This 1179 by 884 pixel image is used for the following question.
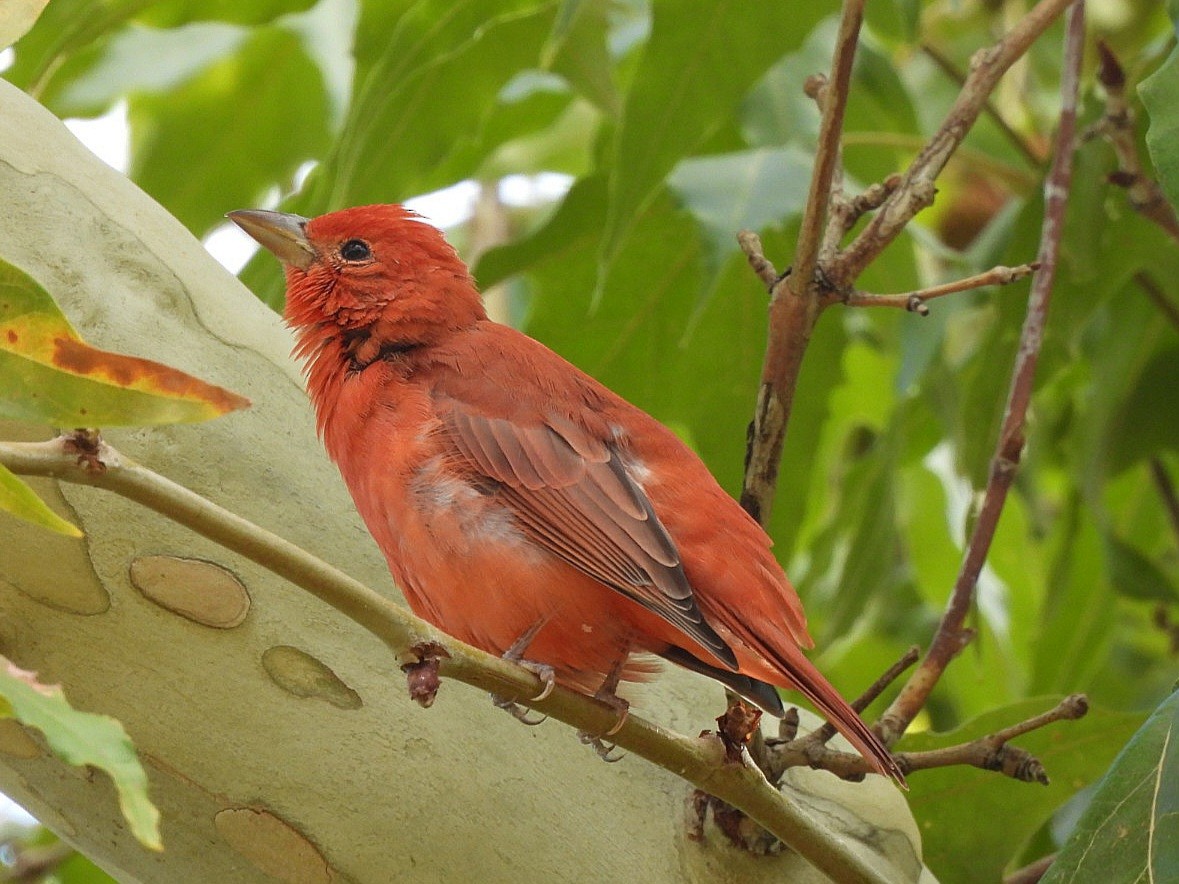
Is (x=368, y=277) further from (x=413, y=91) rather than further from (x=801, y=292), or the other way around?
(x=801, y=292)

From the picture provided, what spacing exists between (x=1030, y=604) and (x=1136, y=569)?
90 cm

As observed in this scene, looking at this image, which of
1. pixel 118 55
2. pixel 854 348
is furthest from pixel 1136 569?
pixel 118 55

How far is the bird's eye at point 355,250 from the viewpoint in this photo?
139 inches

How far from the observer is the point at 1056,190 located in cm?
334

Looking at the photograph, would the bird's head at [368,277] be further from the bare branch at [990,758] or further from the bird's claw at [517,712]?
the bare branch at [990,758]

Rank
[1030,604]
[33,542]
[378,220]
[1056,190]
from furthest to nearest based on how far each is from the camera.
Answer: [1030,604]
[378,220]
[1056,190]
[33,542]

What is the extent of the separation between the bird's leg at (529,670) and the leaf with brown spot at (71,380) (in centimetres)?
68

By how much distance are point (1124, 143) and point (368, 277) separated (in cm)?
165

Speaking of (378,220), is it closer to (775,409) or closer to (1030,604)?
(775,409)

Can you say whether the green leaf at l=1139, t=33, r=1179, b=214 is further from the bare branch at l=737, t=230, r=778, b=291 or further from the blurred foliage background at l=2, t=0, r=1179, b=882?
the blurred foliage background at l=2, t=0, r=1179, b=882

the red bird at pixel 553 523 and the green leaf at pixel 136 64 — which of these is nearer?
the red bird at pixel 553 523

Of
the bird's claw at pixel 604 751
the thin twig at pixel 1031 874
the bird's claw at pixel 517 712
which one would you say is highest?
the bird's claw at pixel 517 712

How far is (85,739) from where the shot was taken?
5.08 feet

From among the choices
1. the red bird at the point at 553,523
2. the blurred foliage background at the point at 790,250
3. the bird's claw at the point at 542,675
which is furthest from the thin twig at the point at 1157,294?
the bird's claw at the point at 542,675
